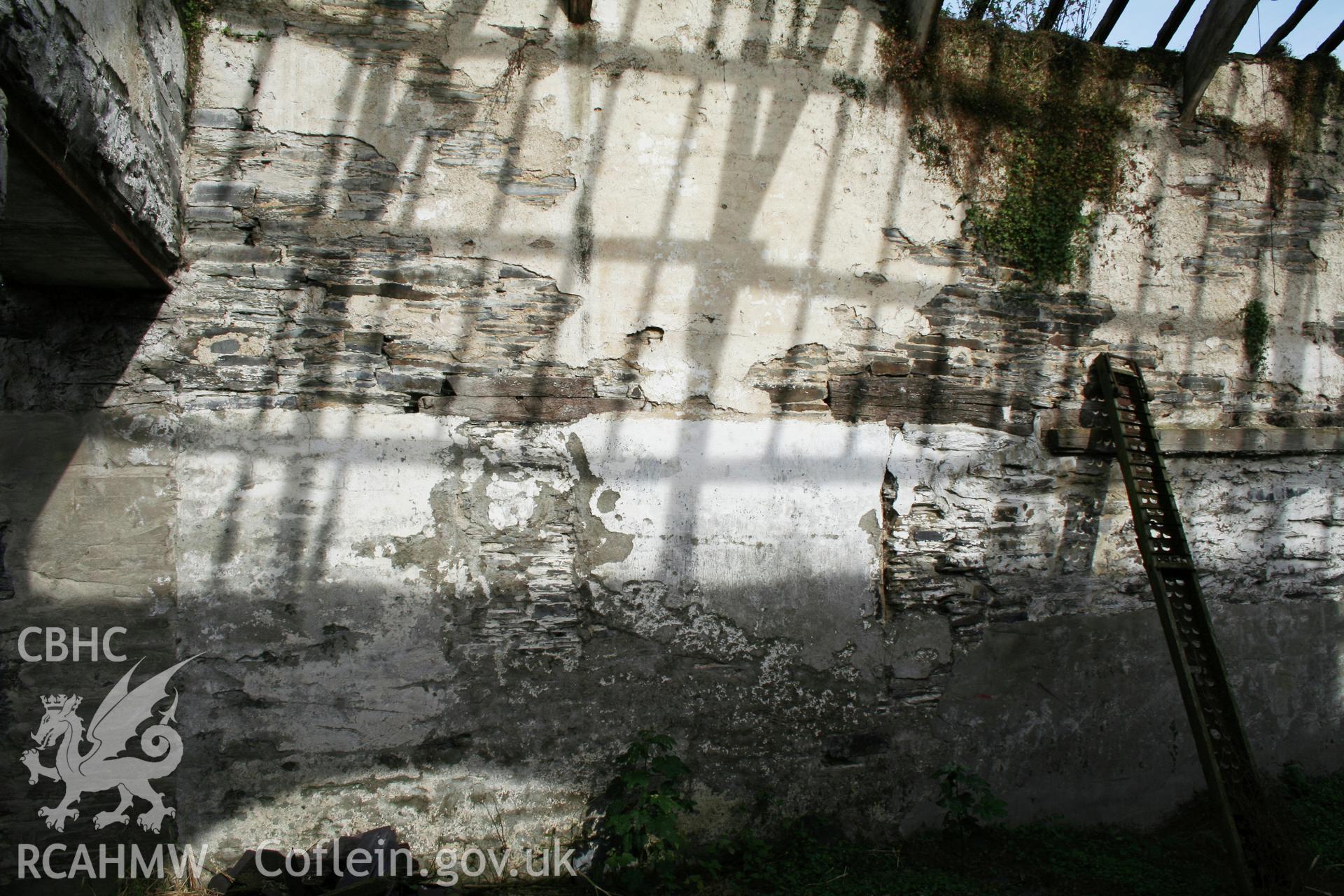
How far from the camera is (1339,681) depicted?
13.5 feet

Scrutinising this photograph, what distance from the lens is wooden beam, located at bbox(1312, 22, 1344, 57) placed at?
4.11 metres

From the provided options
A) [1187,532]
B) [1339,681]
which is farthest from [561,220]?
[1339,681]

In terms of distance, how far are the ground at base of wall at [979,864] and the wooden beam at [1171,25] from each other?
12.5 feet

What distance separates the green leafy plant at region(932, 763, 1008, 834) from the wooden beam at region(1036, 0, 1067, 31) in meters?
3.77

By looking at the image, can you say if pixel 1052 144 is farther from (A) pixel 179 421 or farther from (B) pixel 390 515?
(A) pixel 179 421

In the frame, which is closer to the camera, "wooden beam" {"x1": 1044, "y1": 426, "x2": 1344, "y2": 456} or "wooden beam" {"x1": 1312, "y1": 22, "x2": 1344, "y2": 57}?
"wooden beam" {"x1": 1044, "y1": 426, "x2": 1344, "y2": 456}

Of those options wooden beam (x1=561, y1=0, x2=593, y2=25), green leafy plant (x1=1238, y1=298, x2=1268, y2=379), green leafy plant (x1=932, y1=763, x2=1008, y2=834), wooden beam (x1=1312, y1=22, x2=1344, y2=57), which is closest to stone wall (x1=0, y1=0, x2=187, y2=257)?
wooden beam (x1=561, y1=0, x2=593, y2=25)

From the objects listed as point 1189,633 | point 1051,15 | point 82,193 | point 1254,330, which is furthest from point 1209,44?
point 82,193

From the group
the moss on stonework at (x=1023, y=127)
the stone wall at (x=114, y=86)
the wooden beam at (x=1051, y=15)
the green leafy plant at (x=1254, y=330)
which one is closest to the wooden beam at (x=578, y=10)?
the moss on stonework at (x=1023, y=127)

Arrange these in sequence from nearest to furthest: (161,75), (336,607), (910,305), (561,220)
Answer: (161,75) → (336,607) → (561,220) → (910,305)

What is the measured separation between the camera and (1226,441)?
13.1ft

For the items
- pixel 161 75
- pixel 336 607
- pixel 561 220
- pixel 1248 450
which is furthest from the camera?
pixel 1248 450

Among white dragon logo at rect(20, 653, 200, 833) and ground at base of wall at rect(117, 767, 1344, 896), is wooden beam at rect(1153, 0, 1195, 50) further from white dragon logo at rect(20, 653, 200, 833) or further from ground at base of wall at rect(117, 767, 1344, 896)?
white dragon logo at rect(20, 653, 200, 833)

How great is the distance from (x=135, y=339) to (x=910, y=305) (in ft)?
11.3
